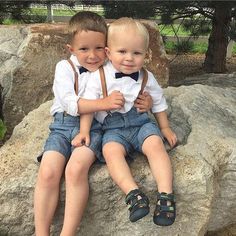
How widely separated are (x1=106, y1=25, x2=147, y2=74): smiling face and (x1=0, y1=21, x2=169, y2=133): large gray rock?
1.59 m

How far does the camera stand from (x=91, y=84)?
250cm

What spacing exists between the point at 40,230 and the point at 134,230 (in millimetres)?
501

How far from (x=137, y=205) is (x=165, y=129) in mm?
629

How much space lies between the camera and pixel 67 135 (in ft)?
8.22

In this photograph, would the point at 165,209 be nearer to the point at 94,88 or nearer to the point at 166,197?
the point at 166,197

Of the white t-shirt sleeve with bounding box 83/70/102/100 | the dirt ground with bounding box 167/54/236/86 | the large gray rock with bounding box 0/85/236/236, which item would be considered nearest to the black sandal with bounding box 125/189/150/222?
the large gray rock with bounding box 0/85/236/236

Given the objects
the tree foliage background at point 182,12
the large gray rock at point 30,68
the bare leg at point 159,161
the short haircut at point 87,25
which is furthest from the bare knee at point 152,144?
the tree foliage background at point 182,12

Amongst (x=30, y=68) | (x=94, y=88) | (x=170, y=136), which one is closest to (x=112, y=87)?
(x=94, y=88)

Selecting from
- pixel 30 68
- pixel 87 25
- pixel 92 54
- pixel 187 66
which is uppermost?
pixel 87 25

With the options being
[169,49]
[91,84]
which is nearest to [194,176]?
[91,84]

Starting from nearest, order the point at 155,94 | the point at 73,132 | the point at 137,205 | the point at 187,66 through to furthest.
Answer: the point at 137,205
the point at 73,132
the point at 155,94
the point at 187,66

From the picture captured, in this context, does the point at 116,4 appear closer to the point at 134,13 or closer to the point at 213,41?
the point at 134,13

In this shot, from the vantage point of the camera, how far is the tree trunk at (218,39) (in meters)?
5.90

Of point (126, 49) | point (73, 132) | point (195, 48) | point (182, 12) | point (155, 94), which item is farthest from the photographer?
point (195, 48)
